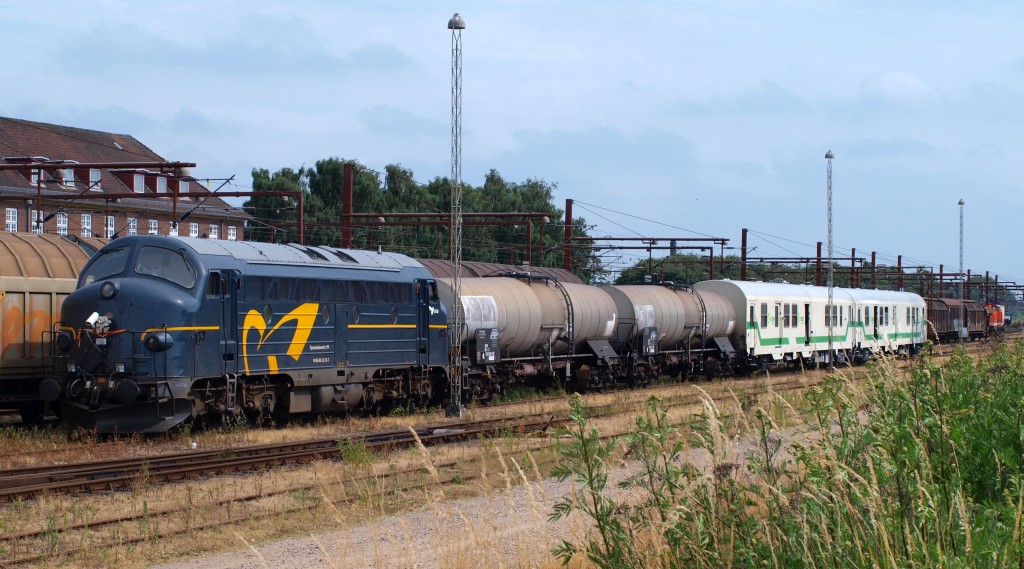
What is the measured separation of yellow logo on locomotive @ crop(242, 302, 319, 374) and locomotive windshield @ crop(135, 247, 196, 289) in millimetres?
1510

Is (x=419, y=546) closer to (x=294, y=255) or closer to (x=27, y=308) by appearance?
(x=294, y=255)

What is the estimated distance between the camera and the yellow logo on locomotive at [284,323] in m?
20.9

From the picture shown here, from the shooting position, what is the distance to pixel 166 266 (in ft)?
65.8

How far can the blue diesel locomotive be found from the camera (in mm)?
19172

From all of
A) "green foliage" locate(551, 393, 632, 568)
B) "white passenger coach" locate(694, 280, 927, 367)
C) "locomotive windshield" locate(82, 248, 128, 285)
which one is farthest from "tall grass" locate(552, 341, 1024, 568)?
"white passenger coach" locate(694, 280, 927, 367)

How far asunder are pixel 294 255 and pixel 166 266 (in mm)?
3148

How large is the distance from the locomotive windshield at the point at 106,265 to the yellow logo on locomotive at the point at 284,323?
8.47 feet

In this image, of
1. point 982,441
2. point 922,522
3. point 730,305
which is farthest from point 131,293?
point 730,305

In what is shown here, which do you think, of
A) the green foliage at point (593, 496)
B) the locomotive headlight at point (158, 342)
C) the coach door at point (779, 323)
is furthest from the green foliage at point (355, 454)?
the coach door at point (779, 323)

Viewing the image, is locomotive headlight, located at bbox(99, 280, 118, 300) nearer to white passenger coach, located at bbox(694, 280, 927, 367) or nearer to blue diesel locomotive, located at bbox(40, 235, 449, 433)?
blue diesel locomotive, located at bbox(40, 235, 449, 433)

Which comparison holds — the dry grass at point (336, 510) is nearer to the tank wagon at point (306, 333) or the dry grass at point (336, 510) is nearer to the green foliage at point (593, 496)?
the green foliage at point (593, 496)

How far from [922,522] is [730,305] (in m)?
34.4

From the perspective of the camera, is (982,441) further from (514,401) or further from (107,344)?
(514,401)

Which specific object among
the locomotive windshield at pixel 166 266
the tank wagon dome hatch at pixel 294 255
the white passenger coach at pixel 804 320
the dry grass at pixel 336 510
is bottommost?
the dry grass at pixel 336 510
